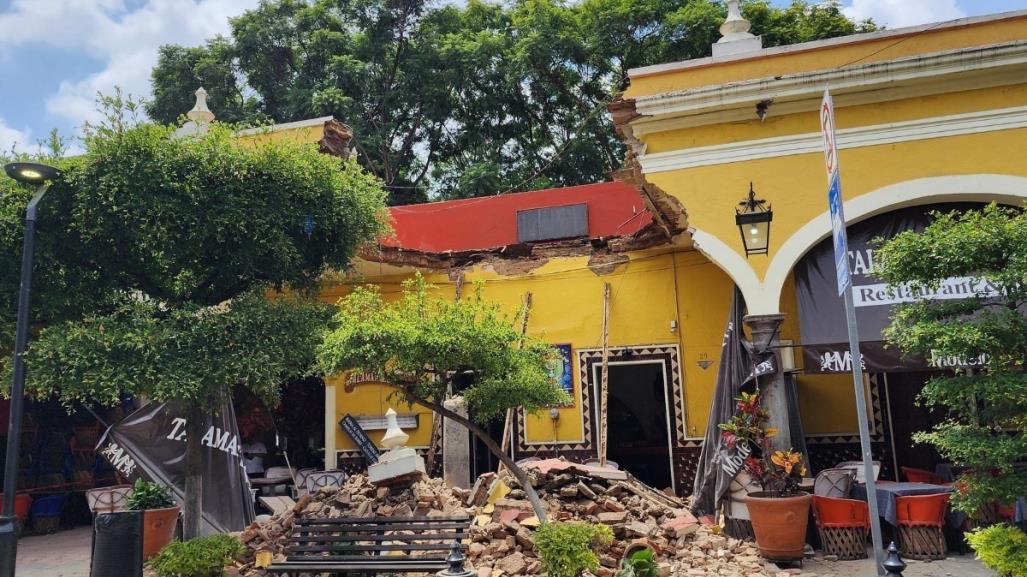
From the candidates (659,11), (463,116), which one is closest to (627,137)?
(659,11)

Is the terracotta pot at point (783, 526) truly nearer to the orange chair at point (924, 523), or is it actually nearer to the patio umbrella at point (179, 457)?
the orange chair at point (924, 523)

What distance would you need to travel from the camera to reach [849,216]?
7.78 m

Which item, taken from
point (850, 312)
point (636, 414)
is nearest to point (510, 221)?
point (636, 414)

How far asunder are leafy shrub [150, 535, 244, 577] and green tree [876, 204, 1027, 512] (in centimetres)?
602

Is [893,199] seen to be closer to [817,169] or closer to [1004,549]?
[817,169]

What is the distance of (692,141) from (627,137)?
760mm

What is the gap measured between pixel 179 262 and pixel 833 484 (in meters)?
7.18

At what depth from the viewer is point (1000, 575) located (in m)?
5.02

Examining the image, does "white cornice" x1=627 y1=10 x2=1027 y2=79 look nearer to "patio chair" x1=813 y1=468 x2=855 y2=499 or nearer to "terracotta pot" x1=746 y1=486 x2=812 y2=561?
"patio chair" x1=813 y1=468 x2=855 y2=499

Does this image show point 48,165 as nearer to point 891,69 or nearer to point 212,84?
point 891,69

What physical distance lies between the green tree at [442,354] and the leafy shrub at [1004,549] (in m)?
3.45

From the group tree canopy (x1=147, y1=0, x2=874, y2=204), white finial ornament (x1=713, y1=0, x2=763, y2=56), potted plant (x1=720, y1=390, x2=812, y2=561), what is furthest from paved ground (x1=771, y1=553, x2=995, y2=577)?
tree canopy (x1=147, y1=0, x2=874, y2=204)

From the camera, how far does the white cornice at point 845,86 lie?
7410 mm

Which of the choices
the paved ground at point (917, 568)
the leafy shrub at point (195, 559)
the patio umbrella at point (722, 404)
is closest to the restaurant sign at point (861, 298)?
the patio umbrella at point (722, 404)
